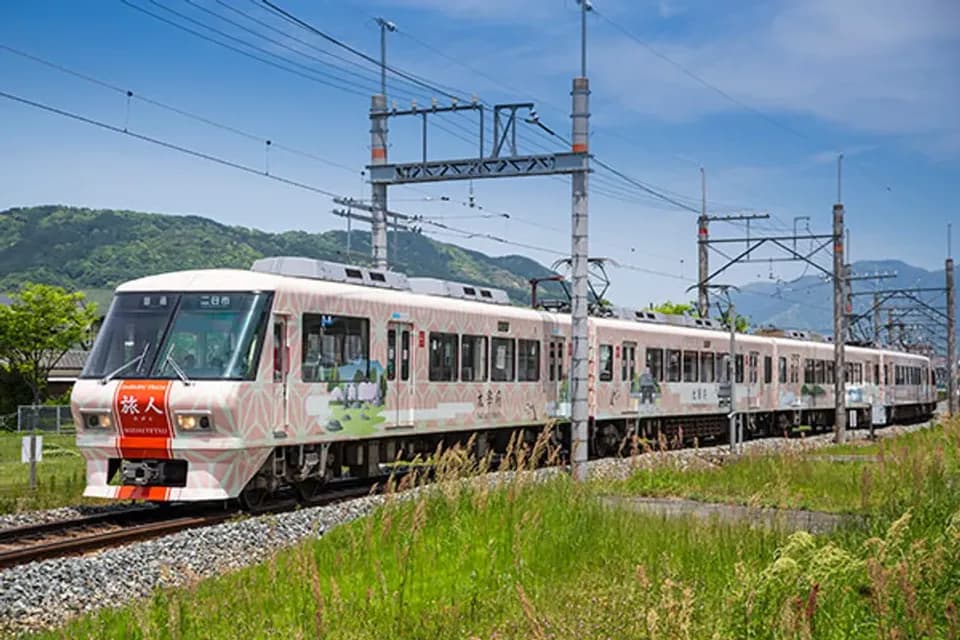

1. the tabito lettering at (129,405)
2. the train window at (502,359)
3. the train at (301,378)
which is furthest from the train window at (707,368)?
the tabito lettering at (129,405)

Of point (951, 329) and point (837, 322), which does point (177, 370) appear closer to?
point (837, 322)

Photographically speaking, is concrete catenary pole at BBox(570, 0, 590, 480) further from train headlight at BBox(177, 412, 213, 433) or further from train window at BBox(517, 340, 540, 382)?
train headlight at BBox(177, 412, 213, 433)

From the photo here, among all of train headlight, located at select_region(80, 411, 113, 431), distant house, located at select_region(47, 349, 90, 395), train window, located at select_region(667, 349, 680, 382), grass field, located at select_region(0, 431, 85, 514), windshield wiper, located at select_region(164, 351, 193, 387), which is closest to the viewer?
windshield wiper, located at select_region(164, 351, 193, 387)

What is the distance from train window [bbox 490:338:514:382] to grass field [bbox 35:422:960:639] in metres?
9.43

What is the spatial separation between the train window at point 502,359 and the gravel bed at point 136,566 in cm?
693

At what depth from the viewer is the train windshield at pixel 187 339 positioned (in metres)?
15.0

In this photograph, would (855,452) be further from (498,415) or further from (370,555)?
(370,555)

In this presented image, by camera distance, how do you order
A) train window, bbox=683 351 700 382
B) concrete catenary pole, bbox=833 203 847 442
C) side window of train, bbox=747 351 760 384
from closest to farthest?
train window, bbox=683 351 700 382
concrete catenary pole, bbox=833 203 847 442
side window of train, bbox=747 351 760 384

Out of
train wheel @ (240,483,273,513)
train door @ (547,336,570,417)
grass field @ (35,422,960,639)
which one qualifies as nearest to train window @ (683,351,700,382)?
train door @ (547,336,570,417)

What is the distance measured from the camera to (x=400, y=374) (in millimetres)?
18672

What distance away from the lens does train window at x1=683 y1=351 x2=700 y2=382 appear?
31.3 metres

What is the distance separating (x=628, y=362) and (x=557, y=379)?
13.1ft

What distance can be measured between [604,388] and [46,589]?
58.2ft

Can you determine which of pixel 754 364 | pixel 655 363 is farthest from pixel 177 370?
pixel 754 364
